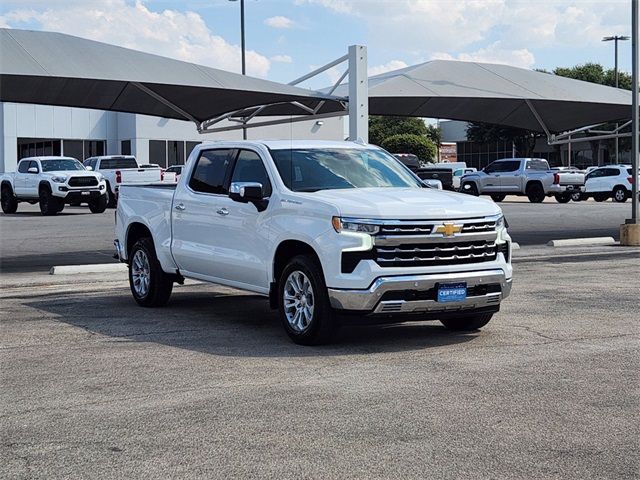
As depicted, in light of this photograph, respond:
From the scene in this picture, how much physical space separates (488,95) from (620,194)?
29.2 meters

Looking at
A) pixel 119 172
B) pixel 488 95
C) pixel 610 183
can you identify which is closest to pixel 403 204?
pixel 488 95

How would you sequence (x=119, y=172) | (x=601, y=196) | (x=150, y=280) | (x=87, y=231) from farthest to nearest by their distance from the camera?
(x=601, y=196) < (x=119, y=172) < (x=87, y=231) < (x=150, y=280)

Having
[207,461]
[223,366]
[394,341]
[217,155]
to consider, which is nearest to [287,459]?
[207,461]

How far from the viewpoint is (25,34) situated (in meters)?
16.7

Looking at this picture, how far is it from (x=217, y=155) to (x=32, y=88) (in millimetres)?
7335

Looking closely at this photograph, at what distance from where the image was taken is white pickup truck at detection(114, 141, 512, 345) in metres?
9.31

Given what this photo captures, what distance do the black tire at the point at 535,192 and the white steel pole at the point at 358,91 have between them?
30.1 meters

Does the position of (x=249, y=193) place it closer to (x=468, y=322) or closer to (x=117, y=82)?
(x=468, y=322)

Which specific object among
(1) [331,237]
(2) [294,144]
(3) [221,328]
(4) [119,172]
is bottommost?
(3) [221,328]

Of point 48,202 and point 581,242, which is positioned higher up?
point 48,202

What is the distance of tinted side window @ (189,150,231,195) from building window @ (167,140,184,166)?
Result: 52179 millimetres

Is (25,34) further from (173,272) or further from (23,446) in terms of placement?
(23,446)

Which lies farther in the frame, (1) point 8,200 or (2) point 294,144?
(1) point 8,200

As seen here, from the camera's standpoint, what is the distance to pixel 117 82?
1733 centimetres
